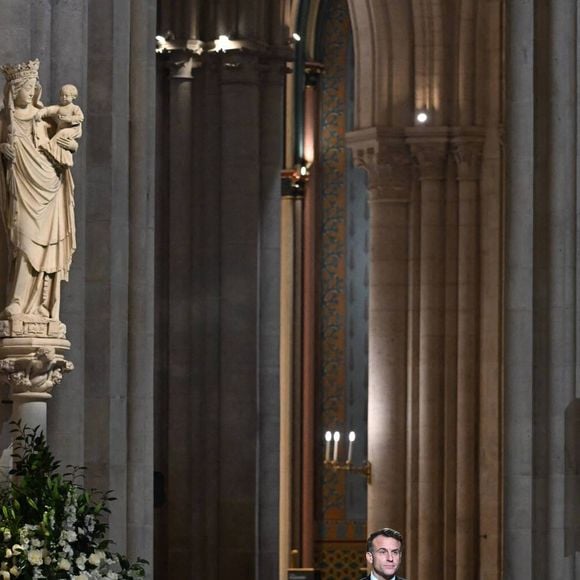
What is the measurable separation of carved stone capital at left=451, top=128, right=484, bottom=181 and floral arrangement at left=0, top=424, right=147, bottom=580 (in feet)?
43.9

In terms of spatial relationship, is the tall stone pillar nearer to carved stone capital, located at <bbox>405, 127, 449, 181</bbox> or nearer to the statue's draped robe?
the statue's draped robe

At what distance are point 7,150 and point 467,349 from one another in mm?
12988

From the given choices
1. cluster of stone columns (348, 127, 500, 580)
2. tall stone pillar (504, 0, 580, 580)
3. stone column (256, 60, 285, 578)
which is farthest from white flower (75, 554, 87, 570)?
cluster of stone columns (348, 127, 500, 580)

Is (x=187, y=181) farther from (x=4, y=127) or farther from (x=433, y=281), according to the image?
(x=4, y=127)

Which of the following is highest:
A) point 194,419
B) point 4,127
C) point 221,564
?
point 4,127

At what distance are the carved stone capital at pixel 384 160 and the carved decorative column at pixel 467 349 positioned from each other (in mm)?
684

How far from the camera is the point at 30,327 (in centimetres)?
1234

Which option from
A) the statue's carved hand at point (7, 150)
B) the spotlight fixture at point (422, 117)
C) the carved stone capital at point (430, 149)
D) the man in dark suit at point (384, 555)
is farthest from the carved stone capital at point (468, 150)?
the man in dark suit at point (384, 555)

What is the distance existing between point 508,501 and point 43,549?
18.1 feet

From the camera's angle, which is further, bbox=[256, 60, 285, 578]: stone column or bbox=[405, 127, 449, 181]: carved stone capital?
bbox=[405, 127, 449, 181]: carved stone capital

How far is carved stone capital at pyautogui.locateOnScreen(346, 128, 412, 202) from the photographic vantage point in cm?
2542

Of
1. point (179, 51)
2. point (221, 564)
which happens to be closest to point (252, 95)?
point (179, 51)

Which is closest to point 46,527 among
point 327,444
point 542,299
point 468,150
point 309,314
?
point 542,299

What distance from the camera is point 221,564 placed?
20.2m
